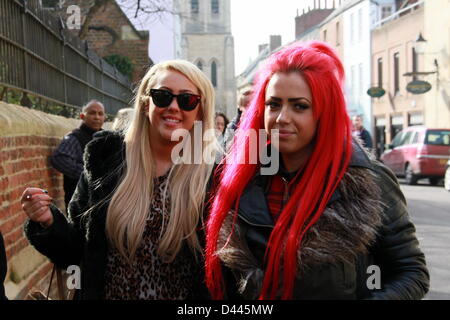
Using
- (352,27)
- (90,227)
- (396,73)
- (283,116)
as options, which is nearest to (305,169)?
(283,116)

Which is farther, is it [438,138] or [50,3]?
[50,3]

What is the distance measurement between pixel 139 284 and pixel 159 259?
4.9 inches

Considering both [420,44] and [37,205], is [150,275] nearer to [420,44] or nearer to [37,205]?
[37,205]

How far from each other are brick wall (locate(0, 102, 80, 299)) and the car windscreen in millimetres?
13897

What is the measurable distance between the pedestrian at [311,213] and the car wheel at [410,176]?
17.9m

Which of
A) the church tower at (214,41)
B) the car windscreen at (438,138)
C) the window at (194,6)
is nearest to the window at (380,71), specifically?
the car windscreen at (438,138)

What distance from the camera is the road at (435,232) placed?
242 inches

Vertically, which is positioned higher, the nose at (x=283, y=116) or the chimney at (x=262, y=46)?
the chimney at (x=262, y=46)

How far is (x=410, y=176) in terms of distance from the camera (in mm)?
19688

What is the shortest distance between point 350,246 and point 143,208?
3.04ft

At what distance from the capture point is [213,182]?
269cm

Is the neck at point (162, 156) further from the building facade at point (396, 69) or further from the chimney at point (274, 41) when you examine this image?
the chimney at point (274, 41)

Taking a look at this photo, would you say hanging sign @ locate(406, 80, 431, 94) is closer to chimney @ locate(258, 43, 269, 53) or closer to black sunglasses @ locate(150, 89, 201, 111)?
black sunglasses @ locate(150, 89, 201, 111)
